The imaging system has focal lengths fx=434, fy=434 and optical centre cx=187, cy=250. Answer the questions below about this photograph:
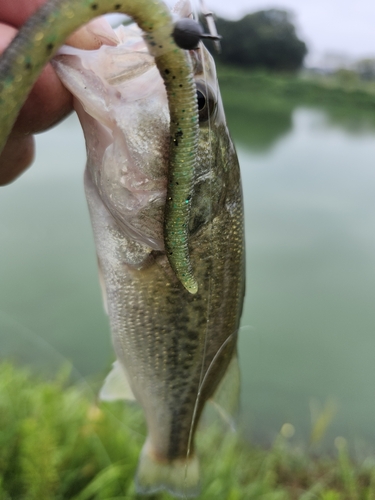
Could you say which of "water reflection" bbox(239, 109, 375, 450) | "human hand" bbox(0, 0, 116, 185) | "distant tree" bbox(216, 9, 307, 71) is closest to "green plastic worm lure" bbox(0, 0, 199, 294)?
"human hand" bbox(0, 0, 116, 185)

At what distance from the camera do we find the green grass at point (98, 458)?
4.93ft

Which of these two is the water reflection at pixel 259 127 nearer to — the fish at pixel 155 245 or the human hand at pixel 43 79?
the fish at pixel 155 245

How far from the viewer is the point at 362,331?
4.68 m

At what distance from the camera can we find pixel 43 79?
675mm

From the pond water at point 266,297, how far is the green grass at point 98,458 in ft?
0.84

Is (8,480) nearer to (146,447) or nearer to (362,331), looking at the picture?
(146,447)

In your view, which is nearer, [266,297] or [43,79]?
[43,79]

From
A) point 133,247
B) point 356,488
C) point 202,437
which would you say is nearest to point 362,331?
point 356,488

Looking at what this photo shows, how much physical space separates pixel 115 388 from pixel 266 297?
4.06 meters

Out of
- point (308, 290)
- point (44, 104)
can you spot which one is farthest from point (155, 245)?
point (308, 290)

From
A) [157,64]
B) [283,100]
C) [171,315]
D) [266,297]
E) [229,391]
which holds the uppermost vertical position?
[283,100]

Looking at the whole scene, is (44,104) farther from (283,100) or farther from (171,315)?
(283,100)

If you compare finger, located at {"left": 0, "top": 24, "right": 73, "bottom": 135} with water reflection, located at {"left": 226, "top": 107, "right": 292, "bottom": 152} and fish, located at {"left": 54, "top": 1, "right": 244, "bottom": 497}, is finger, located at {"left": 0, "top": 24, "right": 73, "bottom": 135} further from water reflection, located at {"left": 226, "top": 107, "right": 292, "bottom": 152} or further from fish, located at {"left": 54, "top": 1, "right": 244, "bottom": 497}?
water reflection, located at {"left": 226, "top": 107, "right": 292, "bottom": 152}

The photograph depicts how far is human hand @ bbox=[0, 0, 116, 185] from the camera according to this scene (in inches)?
26.0
